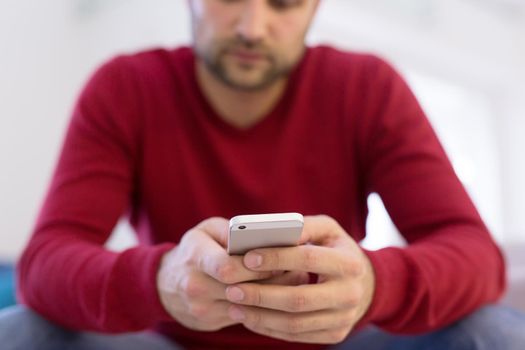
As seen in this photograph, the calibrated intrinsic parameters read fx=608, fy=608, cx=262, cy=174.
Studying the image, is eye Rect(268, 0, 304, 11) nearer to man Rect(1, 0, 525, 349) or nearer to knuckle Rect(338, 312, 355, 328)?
man Rect(1, 0, 525, 349)

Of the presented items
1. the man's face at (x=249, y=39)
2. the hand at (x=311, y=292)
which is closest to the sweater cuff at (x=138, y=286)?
the hand at (x=311, y=292)

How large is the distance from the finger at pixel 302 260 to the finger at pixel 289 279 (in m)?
0.04

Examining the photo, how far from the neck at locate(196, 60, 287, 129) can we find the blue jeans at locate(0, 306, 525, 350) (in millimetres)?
332

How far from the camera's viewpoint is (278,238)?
0.51m

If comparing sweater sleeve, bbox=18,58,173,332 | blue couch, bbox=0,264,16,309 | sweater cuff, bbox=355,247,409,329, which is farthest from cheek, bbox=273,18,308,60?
blue couch, bbox=0,264,16,309

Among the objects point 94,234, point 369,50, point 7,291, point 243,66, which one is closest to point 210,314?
point 94,234

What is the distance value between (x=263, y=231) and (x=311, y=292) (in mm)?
85

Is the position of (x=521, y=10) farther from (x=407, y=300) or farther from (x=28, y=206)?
(x=407, y=300)

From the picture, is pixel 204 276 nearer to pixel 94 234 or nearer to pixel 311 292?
pixel 311 292

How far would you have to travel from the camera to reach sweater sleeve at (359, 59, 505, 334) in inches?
25.3

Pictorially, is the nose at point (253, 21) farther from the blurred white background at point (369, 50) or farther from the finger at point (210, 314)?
the finger at point (210, 314)

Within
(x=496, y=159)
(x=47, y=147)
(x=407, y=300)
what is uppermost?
(x=407, y=300)

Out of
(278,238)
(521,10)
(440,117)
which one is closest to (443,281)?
(278,238)

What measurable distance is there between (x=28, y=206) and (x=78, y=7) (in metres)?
0.68
